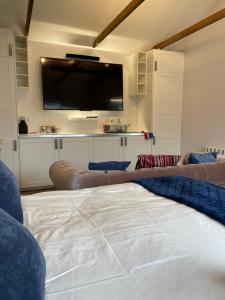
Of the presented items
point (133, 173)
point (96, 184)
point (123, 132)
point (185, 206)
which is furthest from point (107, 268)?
point (123, 132)

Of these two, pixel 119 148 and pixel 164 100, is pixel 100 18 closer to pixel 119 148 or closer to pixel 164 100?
pixel 164 100

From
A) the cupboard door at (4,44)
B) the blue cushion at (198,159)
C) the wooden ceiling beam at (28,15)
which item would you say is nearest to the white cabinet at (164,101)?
the blue cushion at (198,159)

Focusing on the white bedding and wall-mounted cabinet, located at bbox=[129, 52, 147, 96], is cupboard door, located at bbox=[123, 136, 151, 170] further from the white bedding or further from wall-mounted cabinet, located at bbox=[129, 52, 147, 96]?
the white bedding

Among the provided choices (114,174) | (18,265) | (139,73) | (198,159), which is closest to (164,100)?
(139,73)

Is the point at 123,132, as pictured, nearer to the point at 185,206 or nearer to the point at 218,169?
the point at 218,169

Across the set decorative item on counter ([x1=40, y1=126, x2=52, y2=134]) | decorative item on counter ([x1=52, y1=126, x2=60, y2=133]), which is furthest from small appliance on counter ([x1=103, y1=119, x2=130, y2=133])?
decorative item on counter ([x1=40, y1=126, x2=52, y2=134])

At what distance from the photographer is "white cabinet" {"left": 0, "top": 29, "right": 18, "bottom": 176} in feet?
11.8

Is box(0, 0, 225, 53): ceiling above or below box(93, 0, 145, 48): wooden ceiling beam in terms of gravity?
above

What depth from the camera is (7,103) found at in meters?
3.69

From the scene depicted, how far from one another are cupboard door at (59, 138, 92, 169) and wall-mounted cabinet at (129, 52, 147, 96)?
4.85 feet

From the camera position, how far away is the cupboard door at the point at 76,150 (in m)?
4.08

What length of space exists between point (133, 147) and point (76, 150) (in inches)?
42.1

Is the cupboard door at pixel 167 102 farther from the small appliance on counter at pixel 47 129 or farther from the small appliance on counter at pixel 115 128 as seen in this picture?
the small appliance on counter at pixel 47 129

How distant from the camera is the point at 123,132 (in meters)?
4.56
